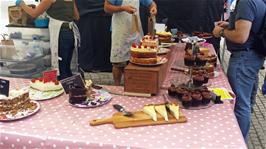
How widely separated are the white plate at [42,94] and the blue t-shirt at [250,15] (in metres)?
1.16

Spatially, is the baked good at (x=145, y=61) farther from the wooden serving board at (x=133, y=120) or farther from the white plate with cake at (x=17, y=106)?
the white plate with cake at (x=17, y=106)

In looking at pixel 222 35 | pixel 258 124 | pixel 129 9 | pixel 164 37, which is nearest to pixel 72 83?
pixel 222 35

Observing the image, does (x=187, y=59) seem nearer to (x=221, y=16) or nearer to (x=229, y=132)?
(x=229, y=132)

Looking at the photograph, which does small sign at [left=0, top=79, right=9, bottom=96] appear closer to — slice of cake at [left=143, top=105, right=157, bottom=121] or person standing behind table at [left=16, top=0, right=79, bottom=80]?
slice of cake at [left=143, top=105, right=157, bottom=121]

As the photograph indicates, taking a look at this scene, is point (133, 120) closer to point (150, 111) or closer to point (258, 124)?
point (150, 111)

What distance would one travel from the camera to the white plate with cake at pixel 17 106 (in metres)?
1.56

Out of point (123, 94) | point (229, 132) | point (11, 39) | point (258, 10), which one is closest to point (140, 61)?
point (123, 94)

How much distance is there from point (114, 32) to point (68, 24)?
0.48 m

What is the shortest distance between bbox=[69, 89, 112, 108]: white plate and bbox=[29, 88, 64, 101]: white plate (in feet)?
0.64

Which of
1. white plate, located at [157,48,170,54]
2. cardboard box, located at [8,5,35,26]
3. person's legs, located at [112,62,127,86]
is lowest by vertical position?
person's legs, located at [112,62,127,86]

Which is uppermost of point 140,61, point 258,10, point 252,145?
point 258,10

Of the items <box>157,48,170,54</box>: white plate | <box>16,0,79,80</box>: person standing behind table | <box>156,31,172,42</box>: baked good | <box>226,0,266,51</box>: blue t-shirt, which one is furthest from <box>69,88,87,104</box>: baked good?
<box>156,31,172,42</box>: baked good

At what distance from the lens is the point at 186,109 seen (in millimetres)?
1670

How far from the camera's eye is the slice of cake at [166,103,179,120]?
1543 millimetres
